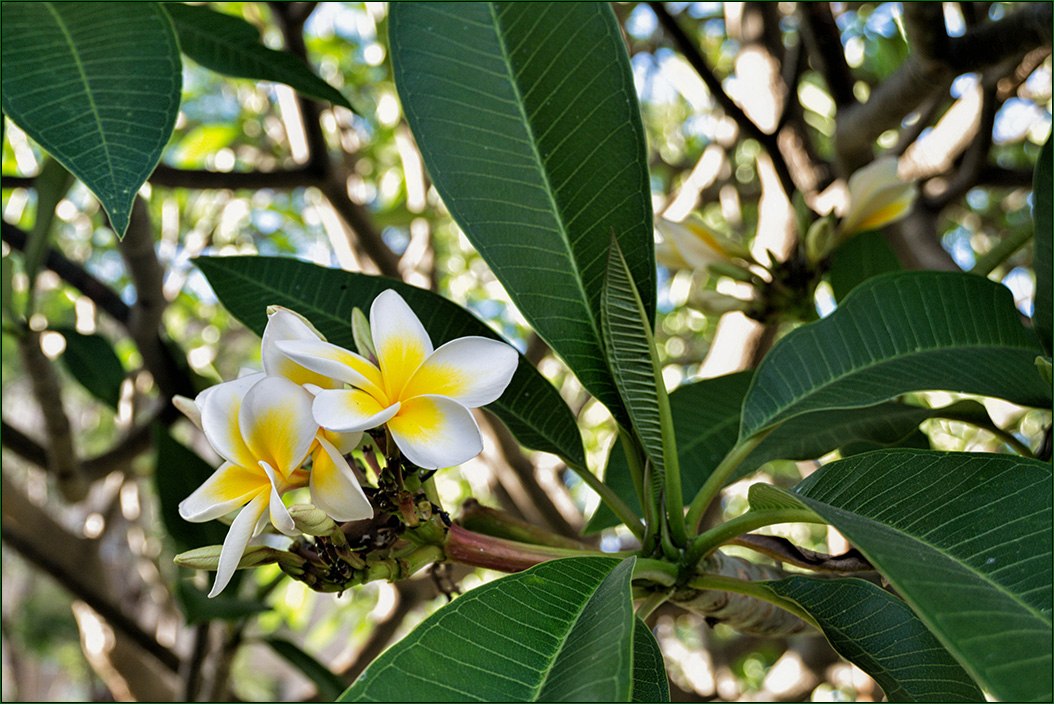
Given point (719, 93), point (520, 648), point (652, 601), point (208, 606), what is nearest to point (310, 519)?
point (520, 648)

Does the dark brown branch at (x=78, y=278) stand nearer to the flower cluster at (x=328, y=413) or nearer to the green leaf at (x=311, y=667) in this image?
the green leaf at (x=311, y=667)

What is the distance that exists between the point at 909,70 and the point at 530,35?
0.70m

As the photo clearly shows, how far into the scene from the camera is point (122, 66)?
0.55m

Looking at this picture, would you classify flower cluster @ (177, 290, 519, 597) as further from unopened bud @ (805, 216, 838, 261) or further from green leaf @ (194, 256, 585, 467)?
unopened bud @ (805, 216, 838, 261)

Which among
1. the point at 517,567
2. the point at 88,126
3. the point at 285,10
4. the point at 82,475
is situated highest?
the point at 285,10

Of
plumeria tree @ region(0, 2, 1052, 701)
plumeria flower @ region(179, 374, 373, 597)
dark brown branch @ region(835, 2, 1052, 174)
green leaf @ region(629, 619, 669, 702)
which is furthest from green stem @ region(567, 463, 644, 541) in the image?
dark brown branch @ region(835, 2, 1052, 174)

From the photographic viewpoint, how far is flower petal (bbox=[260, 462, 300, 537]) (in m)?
0.39

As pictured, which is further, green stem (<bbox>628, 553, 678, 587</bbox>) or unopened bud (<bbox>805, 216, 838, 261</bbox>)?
unopened bud (<bbox>805, 216, 838, 261</bbox>)

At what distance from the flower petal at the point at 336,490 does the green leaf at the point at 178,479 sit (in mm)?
550

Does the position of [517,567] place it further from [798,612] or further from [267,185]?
[267,185]

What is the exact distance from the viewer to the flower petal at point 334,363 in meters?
0.39

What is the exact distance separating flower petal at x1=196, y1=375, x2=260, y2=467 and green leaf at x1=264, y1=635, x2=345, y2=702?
633 mm

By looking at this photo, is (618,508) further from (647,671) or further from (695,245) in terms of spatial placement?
(695,245)

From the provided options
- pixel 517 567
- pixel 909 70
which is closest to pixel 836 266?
pixel 909 70
